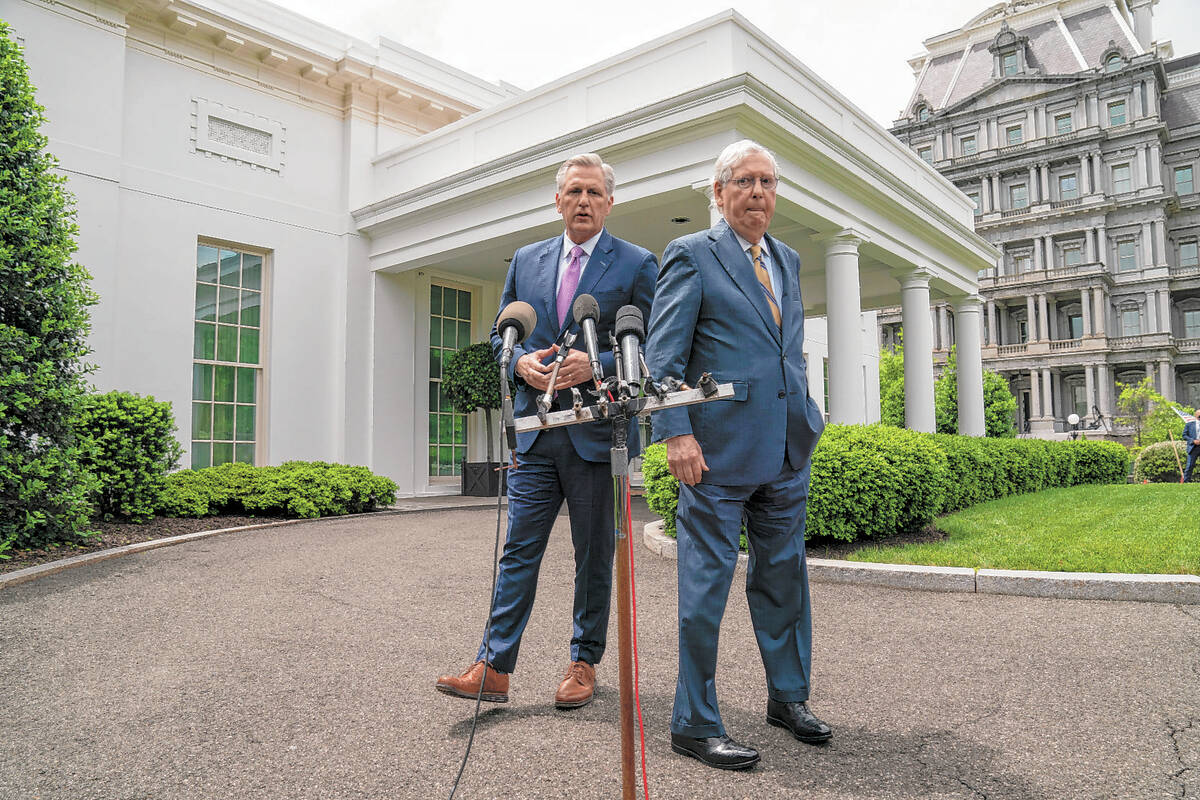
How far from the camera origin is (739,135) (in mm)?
9695

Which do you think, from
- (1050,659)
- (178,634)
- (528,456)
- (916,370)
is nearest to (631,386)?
(528,456)

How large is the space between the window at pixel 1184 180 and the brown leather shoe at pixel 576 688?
62736 mm

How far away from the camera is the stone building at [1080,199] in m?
48.0

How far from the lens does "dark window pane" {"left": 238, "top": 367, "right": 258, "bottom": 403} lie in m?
13.0

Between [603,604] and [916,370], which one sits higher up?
[916,370]

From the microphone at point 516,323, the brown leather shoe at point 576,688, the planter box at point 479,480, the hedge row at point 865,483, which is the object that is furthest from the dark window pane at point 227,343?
the microphone at point 516,323

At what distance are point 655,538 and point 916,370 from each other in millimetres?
9685

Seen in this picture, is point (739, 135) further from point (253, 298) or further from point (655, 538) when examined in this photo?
point (253, 298)

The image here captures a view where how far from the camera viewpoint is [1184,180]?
1988 inches

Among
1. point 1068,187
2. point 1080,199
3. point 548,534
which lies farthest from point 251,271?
point 1068,187

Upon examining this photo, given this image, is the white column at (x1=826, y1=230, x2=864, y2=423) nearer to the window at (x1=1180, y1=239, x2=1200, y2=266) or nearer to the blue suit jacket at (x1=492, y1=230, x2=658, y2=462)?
the blue suit jacket at (x1=492, y1=230, x2=658, y2=462)

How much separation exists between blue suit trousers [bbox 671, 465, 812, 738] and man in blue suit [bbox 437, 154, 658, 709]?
464mm

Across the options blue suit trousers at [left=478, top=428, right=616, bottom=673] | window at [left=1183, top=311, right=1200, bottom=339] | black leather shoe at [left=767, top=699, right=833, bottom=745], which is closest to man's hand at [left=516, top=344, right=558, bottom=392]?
blue suit trousers at [left=478, top=428, right=616, bottom=673]

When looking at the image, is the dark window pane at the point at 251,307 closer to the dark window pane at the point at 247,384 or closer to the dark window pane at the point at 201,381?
the dark window pane at the point at 247,384
